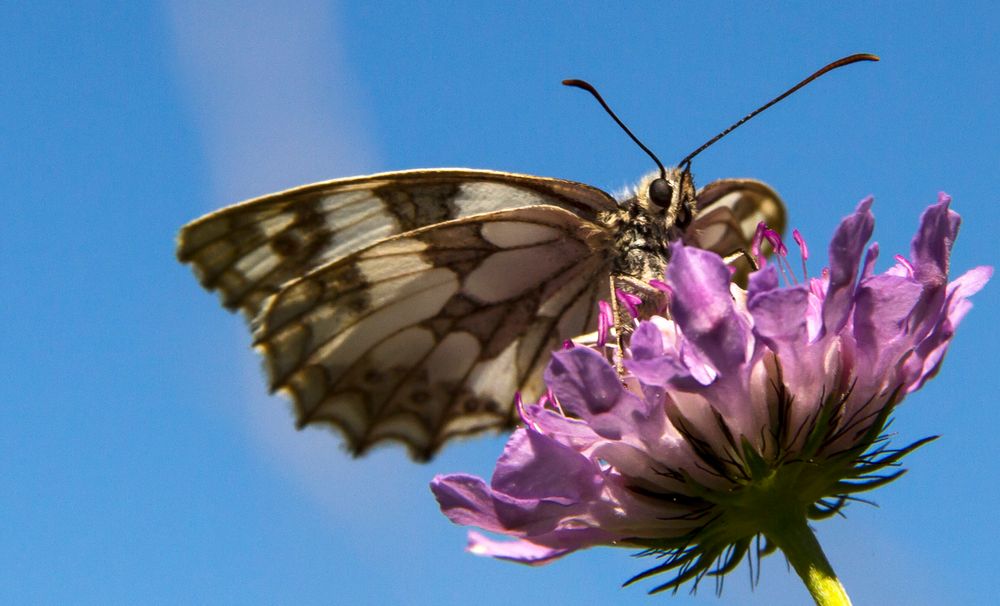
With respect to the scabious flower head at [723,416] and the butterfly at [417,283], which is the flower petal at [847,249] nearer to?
the scabious flower head at [723,416]

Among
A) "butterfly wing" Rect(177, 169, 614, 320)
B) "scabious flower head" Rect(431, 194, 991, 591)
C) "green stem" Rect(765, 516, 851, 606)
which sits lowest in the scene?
"green stem" Rect(765, 516, 851, 606)

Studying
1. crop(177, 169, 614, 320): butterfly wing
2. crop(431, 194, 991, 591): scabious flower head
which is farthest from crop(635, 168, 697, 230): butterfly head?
crop(431, 194, 991, 591): scabious flower head

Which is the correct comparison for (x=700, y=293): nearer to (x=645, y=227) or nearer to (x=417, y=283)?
(x=645, y=227)

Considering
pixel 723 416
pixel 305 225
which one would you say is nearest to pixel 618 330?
pixel 723 416

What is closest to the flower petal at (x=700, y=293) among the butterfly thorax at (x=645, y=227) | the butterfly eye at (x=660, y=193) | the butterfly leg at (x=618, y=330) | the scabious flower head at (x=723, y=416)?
the scabious flower head at (x=723, y=416)

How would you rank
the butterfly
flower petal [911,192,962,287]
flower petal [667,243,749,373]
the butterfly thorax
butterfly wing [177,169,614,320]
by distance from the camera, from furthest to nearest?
butterfly wing [177,169,614,320] < the butterfly < the butterfly thorax < flower petal [911,192,962,287] < flower petal [667,243,749,373]

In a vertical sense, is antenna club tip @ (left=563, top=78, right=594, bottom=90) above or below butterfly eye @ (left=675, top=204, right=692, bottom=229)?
above

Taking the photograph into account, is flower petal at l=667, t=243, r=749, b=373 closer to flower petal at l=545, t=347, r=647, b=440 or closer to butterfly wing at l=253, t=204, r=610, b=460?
flower petal at l=545, t=347, r=647, b=440
